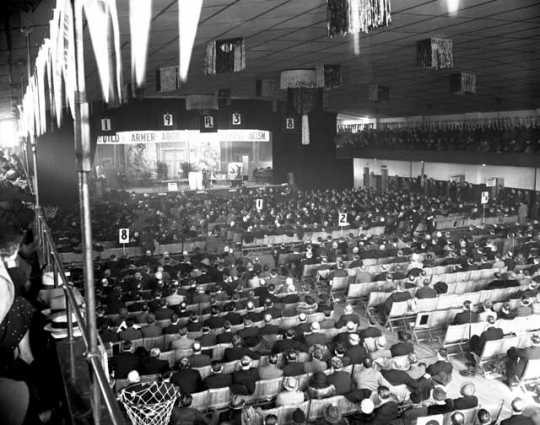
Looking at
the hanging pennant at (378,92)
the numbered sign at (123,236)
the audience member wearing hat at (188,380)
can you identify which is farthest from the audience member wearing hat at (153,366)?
the hanging pennant at (378,92)

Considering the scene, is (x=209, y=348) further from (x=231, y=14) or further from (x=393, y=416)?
(x=231, y=14)

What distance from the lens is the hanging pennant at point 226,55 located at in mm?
15188

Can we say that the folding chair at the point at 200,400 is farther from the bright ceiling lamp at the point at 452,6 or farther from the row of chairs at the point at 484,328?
the bright ceiling lamp at the point at 452,6

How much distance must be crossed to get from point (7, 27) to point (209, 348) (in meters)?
8.94

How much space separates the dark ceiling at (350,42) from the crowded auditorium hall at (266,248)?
110 mm

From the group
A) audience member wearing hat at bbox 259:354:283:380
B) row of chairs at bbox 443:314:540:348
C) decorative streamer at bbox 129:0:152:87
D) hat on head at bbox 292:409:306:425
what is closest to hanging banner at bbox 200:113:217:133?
decorative streamer at bbox 129:0:152:87

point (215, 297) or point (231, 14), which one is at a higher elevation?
point (231, 14)

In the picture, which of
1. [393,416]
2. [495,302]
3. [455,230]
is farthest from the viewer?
[455,230]

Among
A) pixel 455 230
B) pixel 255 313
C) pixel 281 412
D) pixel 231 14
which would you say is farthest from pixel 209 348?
pixel 455 230

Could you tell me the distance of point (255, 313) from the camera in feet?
44.9

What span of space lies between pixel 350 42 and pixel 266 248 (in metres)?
10.0

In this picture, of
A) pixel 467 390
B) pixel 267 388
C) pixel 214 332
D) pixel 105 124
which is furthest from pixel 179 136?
pixel 467 390

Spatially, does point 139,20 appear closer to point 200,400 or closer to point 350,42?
point 200,400

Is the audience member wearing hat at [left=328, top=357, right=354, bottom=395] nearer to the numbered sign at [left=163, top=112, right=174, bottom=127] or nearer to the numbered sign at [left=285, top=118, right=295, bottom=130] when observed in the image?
the numbered sign at [left=285, top=118, right=295, bottom=130]
